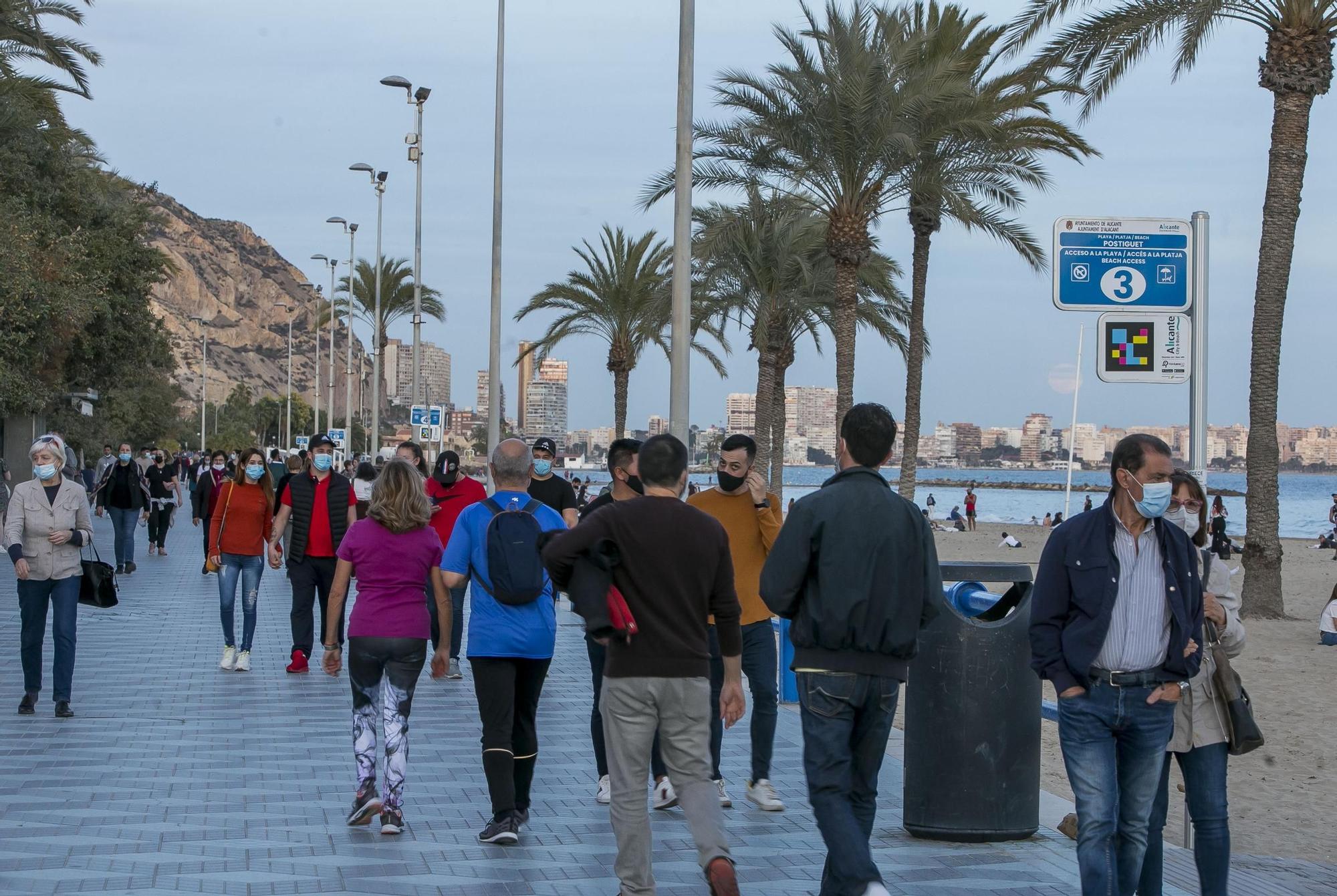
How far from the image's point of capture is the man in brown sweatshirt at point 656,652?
5.19 m

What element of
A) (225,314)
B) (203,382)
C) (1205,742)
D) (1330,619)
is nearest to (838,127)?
(1330,619)

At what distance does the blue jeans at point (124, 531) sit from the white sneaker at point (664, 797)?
15.0 m

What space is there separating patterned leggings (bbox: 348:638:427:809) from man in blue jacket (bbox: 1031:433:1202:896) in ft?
10.3

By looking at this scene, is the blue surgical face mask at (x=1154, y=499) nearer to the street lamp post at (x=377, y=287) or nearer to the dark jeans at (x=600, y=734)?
the dark jeans at (x=600, y=734)

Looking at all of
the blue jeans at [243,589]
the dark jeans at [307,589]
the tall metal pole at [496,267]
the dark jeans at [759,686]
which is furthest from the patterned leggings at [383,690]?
the tall metal pole at [496,267]

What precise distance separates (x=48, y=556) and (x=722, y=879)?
648 cm

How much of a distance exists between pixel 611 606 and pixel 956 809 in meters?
2.23

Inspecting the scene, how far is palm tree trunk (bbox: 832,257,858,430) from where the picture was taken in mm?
26641

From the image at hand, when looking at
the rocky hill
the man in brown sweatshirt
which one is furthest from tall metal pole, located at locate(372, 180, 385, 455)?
the rocky hill

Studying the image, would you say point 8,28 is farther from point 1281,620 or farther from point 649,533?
point 649,533

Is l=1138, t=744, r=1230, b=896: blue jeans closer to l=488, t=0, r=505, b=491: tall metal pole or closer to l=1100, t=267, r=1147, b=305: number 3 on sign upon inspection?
l=1100, t=267, r=1147, b=305: number 3 on sign

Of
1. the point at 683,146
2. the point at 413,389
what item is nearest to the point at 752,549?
the point at 683,146

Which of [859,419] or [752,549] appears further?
[752,549]

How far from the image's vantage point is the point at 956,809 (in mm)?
6629
